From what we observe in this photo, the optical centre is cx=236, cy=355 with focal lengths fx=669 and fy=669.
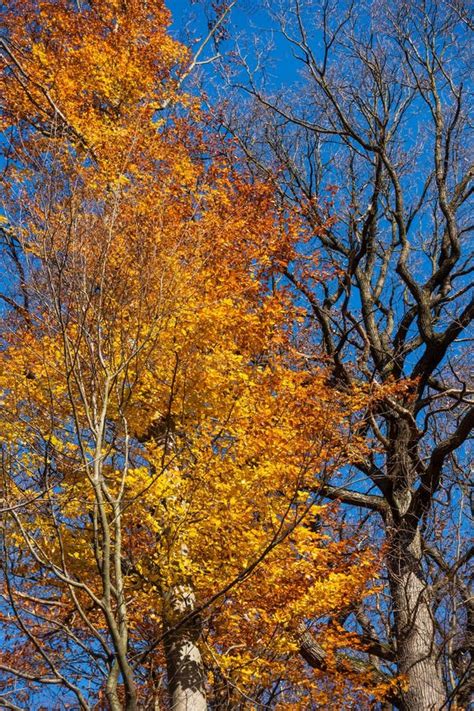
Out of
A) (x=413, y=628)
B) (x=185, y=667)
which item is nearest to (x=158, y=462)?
(x=185, y=667)

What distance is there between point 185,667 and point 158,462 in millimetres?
1966

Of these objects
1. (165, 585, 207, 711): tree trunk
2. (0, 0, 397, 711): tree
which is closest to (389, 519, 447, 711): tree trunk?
(0, 0, 397, 711): tree

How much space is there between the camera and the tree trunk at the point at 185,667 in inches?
233

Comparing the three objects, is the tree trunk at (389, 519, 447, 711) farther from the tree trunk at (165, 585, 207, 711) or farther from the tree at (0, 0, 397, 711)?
the tree trunk at (165, 585, 207, 711)

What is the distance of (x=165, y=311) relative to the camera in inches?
195

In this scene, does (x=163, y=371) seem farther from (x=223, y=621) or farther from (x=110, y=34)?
(x=110, y=34)

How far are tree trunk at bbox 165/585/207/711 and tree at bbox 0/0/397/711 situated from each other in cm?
2

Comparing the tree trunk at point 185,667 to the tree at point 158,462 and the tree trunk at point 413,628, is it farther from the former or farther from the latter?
the tree trunk at point 413,628

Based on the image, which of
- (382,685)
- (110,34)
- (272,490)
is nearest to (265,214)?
(110,34)

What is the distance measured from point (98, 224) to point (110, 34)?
9.59m

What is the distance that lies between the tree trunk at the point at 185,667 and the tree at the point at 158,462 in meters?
0.02

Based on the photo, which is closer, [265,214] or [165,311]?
[165,311]

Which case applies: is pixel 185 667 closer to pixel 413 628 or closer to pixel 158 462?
pixel 158 462

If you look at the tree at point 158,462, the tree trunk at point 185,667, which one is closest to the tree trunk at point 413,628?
the tree at point 158,462
